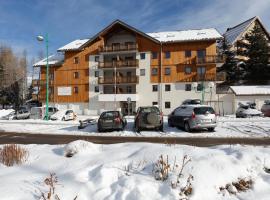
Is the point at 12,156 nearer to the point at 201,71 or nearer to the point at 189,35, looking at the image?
the point at 201,71

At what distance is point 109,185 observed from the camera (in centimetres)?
525

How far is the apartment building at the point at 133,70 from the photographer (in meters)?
46.7

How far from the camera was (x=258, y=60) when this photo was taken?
51.8m

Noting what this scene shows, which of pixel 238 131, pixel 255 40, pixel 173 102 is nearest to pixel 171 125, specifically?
pixel 238 131

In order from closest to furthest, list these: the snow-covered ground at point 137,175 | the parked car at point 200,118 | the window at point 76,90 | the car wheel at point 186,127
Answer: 1. the snow-covered ground at point 137,175
2. the parked car at point 200,118
3. the car wheel at point 186,127
4. the window at point 76,90

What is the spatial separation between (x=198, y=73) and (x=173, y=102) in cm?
613

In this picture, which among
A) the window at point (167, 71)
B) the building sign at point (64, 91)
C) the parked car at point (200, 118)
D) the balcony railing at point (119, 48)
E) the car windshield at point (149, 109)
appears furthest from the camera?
the building sign at point (64, 91)

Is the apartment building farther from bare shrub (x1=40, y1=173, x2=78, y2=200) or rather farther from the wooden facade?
bare shrub (x1=40, y1=173, x2=78, y2=200)

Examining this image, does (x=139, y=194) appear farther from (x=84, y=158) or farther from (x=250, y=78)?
(x=250, y=78)

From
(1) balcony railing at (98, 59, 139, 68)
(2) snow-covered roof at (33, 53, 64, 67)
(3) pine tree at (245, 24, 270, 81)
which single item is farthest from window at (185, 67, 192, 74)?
(2) snow-covered roof at (33, 53, 64, 67)

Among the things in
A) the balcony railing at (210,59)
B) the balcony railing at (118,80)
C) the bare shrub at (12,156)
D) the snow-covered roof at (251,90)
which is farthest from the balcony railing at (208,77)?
the bare shrub at (12,156)

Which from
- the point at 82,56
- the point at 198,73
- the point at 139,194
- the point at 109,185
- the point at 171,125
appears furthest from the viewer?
the point at 82,56

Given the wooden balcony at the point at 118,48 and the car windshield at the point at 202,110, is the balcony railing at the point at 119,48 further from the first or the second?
the car windshield at the point at 202,110

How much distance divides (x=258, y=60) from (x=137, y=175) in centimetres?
5191
